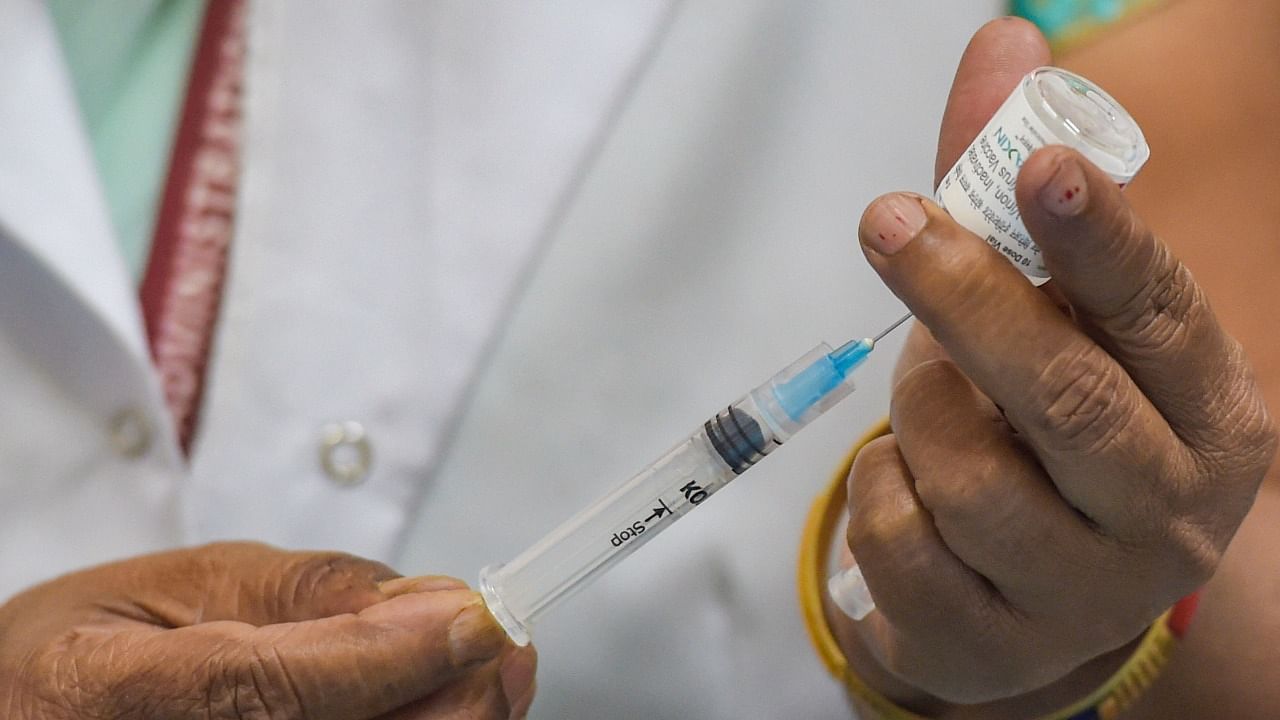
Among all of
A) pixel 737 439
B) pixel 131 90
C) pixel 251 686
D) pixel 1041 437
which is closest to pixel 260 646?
pixel 251 686

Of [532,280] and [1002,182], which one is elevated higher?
[532,280]

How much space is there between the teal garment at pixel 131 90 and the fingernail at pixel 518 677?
1.40 ft

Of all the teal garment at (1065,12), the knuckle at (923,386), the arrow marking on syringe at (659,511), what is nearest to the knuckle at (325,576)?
the arrow marking on syringe at (659,511)

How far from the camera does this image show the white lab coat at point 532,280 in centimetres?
67

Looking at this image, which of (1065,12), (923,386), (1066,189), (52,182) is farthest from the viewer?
(1065,12)

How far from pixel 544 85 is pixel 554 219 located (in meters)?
0.09

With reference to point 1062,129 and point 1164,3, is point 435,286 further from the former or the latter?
point 1164,3

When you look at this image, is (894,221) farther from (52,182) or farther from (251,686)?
(52,182)

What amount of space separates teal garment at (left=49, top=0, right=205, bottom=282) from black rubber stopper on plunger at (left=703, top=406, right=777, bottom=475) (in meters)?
0.48

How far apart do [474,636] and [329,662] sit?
0.07 meters

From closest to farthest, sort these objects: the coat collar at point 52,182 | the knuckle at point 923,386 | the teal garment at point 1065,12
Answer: the knuckle at point 923,386 < the coat collar at point 52,182 < the teal garment at point 1065,12

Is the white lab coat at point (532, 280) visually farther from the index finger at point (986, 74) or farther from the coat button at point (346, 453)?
the index finger at point (986, 74)

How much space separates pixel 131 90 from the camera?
30.2 inches

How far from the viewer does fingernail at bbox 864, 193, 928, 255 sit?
0.40 meters
